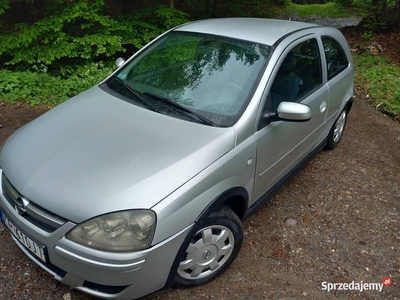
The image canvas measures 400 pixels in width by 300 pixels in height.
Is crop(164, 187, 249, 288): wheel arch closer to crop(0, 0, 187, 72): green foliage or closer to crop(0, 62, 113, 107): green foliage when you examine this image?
crop(0, 62, 113, 107): green foliage

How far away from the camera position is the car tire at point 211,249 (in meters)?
2.28

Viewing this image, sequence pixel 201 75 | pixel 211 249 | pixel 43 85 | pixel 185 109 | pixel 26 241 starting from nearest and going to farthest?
1. pixel 26 241
2. pixel 211 249
3. pixel 185 109
4. pixel 201 75
5. pixel 43 85

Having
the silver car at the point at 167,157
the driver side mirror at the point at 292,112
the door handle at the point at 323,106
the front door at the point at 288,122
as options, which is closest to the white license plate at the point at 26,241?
the silver car at the point at 167,157

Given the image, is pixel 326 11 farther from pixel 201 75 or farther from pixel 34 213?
pixel 34 213

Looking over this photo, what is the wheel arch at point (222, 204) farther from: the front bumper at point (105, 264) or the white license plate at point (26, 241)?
the white license plate at point (26, 241)

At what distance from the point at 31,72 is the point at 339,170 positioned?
5.08 meters

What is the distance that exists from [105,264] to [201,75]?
1.62 meters

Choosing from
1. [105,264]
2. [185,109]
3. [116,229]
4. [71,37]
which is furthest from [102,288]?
[71,37]

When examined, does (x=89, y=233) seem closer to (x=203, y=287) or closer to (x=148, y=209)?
(x=148, y=209)

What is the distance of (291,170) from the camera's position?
3.33 meters

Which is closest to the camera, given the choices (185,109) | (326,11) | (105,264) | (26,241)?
(105,264)

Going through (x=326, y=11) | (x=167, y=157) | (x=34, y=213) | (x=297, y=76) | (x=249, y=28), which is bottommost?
(x=326, y=11)

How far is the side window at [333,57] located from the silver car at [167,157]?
18cm

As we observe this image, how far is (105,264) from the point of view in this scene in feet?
6.14
